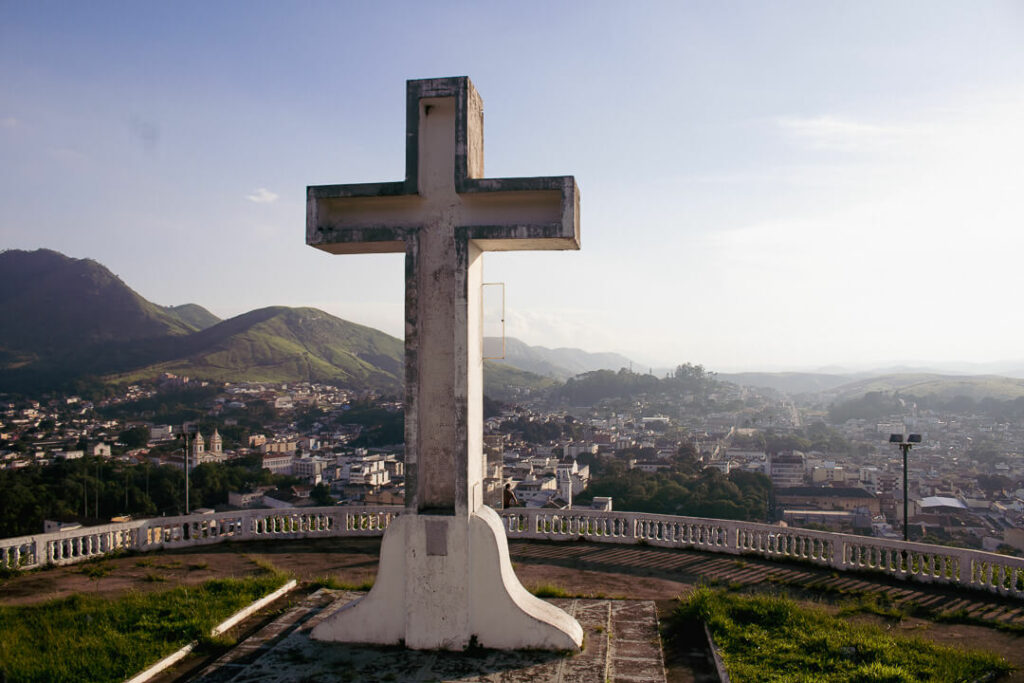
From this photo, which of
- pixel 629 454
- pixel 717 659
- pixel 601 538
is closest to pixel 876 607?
pixel 717 659

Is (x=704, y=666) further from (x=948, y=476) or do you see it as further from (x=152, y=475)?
(x=152, y=475)

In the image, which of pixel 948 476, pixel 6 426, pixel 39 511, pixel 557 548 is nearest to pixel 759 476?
pixel 948 476

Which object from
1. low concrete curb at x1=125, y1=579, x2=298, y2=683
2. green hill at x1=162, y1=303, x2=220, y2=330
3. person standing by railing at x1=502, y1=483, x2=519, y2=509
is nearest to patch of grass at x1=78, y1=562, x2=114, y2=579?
low concrete curb at x1=125, y1=579, x2=298, y2=683

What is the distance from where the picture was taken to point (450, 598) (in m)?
6.15

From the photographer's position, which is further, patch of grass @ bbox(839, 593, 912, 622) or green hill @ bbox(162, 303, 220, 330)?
green hill @ bbox(162, 303, 220, 330)

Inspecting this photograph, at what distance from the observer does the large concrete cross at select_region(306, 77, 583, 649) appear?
6.16 m

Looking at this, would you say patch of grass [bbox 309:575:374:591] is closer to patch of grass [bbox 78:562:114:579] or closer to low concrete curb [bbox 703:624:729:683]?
patch of grass [bbox 78:562:114:579]

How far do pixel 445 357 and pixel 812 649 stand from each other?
4.33 m

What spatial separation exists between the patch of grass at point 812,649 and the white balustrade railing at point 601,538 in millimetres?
2696

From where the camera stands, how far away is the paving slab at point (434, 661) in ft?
18.1

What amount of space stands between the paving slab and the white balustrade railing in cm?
431

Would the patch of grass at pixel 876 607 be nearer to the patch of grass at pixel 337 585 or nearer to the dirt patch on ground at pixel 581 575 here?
the dirt patch on ground at pixel 581 575

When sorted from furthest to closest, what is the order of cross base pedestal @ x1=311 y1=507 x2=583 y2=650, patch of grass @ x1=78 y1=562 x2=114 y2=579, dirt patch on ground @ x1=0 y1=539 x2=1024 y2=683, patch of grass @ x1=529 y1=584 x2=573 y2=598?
patch of grass @ x1=78 y1=562 x2=114 y2=579, dirt patch on ground @ x1=0 y1=539 x2=1024 y2=683, patch of grass @ x1=529 y1=584 x2=573 y2=598, cross base pedestal @ x1=311 y1=507 x2=583 y2=650

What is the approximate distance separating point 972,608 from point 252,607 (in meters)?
8.43
